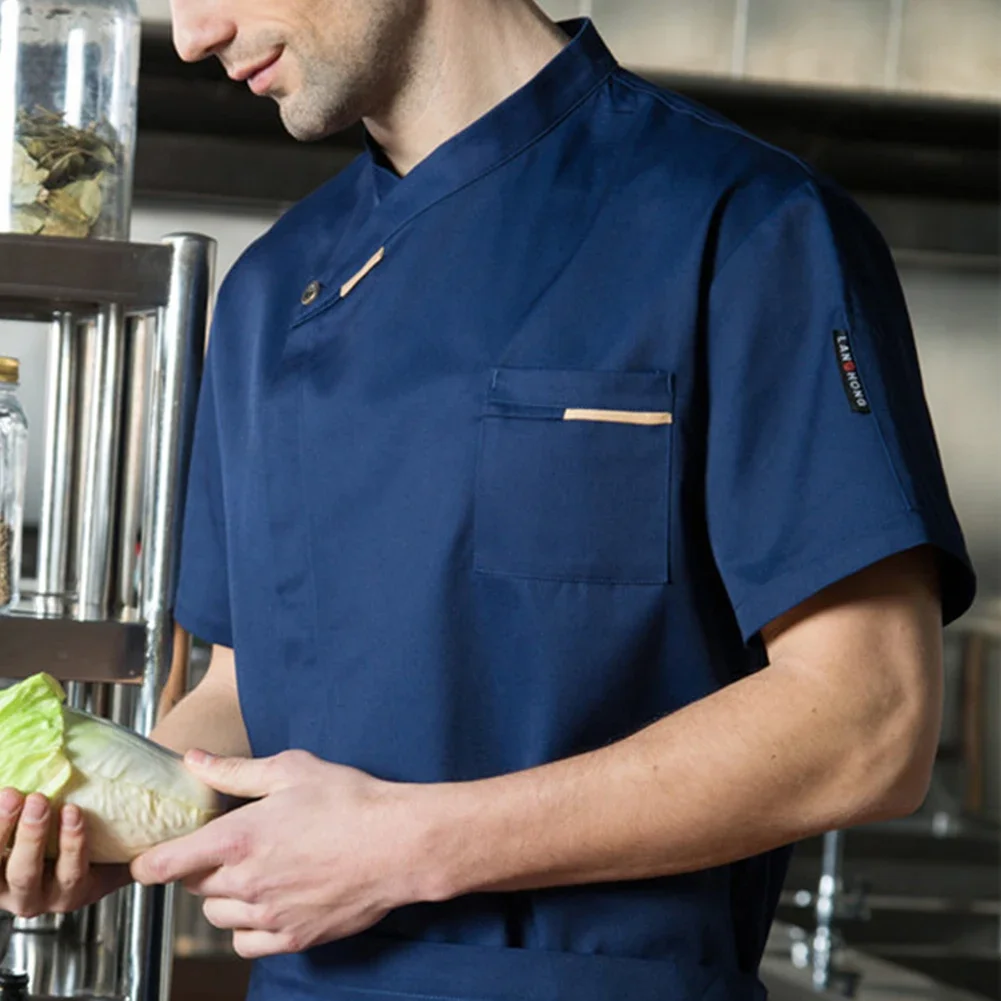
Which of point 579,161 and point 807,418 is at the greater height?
point 579,161

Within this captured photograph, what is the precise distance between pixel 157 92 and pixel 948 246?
145cm

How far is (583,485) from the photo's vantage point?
1007 mm

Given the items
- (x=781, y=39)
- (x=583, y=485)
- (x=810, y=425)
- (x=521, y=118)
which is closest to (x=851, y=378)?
(x=810, y=425)

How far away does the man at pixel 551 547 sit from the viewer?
Answer: 944 mm

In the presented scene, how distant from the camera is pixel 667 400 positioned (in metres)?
1.00

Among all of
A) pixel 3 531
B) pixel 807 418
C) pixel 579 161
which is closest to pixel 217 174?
pixel 3 531

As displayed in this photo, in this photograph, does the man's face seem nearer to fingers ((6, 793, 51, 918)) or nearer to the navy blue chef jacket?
the navy blue chef jacket

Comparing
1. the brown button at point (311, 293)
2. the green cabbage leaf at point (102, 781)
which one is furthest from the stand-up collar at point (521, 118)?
the green cabbage leaf at point (102, 781)

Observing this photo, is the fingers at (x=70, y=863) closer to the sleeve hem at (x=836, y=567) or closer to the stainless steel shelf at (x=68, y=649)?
the stainless steel shelf at (x=68, y=649)

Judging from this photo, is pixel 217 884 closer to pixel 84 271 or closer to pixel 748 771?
pixel 748 771

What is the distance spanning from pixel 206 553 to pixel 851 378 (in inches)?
21.7

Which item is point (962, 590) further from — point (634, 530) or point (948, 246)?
point (948, 246)

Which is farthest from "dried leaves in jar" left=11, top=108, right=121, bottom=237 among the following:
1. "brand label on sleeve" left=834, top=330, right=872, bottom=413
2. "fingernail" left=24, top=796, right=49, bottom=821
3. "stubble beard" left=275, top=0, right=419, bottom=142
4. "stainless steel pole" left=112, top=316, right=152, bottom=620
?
"brand label on sleeve" left=834, top=330, right=872, bottom=413

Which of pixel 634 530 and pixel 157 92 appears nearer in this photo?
pixel 634 530
